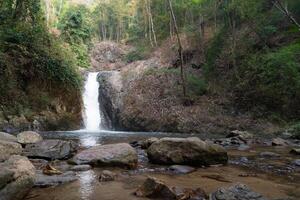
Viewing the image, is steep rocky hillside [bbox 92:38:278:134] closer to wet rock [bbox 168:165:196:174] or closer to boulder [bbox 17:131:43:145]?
boulder [bbox 17:131:43:145]

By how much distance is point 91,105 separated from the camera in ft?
77.4

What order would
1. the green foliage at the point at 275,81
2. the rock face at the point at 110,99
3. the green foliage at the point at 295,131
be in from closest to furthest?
the green foliage at the point at 295,131 → the green foliage at the point at 275,81 → the rock face at the point at 110,99

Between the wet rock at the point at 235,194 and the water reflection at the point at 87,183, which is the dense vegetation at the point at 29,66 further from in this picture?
the wet rock at the point at 235,194

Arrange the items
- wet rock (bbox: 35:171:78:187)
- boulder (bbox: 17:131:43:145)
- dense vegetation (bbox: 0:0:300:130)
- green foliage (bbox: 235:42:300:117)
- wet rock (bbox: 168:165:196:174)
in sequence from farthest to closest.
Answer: dense vegetation (bbox: 0:0:300:130)
green foliage (bbox: 235:42:300:117)
boulder (bbox: 17:131:43:145)
wet rock (bbox: 168:165:196:174)
wet rock (bbox: 35:171:78:187)

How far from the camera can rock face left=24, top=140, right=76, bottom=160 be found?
8.39m

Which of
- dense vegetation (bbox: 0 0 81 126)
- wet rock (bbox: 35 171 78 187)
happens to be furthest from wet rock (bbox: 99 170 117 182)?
dense vegetation (bbox: 0 0 81 126)

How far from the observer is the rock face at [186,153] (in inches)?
316

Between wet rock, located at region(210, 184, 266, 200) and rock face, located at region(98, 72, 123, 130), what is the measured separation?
54.4ft

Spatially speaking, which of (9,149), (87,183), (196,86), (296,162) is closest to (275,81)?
(196,86)

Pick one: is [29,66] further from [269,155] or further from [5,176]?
[5,176]

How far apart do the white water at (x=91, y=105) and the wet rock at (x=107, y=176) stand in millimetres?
13693

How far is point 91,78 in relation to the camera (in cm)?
2733

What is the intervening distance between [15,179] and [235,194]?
10.2ft

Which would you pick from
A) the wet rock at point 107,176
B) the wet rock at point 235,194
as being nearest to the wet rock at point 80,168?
the wet rock at point 107,176
